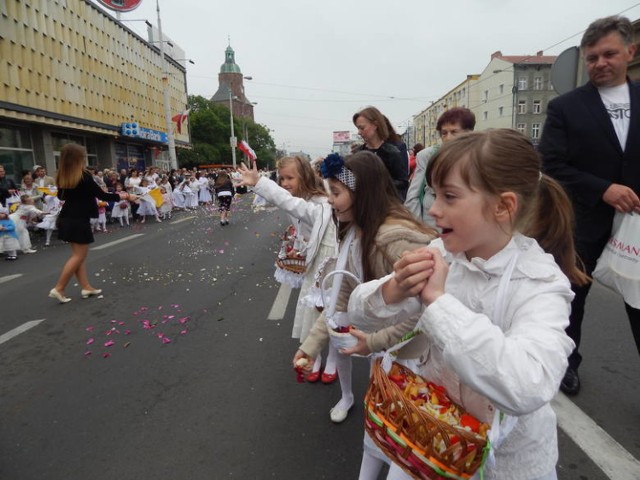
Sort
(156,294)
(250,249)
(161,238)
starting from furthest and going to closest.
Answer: (161,238) < (250,249) < (156,294)

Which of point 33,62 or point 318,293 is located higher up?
point 33,62

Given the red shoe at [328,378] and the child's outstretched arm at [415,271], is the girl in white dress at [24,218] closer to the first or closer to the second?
the red shoe at [328,378]

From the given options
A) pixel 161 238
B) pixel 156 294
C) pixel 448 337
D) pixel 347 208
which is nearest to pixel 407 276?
pixel 448 337

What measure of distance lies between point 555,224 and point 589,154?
1.38 m

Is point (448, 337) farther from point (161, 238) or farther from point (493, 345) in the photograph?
point (161, 238)

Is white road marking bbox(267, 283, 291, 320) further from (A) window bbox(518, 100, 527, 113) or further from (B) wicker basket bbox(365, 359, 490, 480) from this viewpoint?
(A) window bbox(518, 100, 527, 113)

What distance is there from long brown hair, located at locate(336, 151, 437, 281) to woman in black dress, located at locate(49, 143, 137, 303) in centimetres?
473

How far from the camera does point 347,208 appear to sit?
2.14 m

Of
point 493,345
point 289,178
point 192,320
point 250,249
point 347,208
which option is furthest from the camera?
point 250,249

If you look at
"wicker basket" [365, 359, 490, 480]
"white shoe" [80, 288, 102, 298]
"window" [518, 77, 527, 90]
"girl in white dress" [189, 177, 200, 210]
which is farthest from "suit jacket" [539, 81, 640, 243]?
"window" [518, 77, 527, 90]

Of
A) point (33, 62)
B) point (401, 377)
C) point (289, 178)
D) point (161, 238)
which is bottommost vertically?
point (161, 238)

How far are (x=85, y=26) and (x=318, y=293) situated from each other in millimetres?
28307

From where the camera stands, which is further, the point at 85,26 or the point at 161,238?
the point at 85,26

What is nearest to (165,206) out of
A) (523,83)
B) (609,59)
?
(609,59)
